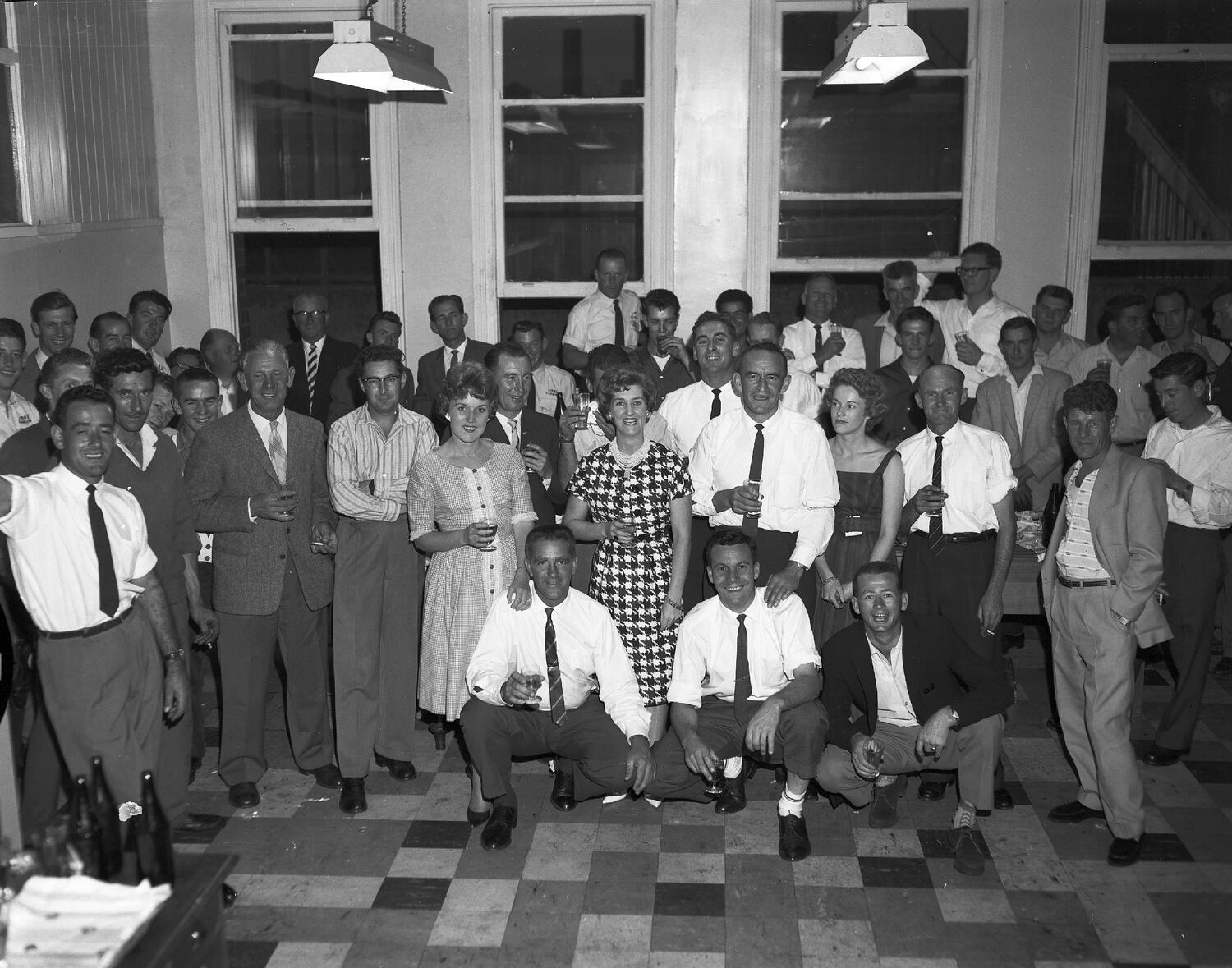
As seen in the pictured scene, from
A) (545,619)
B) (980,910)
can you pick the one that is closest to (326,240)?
(545,619)

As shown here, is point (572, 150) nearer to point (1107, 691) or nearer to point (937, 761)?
point (937, 761)

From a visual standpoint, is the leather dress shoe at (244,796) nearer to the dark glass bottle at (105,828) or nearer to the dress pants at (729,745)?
the dress pants at (729,745)

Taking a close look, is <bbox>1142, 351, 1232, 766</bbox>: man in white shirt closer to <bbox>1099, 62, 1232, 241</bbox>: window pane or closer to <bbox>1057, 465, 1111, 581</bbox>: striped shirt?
<bbox>1057, 465, 1111, 581</bbox>: striped shirt

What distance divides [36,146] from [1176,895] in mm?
6600

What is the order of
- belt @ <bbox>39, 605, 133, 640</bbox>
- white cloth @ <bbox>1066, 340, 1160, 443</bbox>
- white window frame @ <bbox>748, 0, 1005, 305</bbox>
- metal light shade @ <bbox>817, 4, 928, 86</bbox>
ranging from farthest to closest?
white window frame @ <bbox>748, 0, 1005, 305</bbox>, white cloth @ <bbox>1066, 340, 1160, 443</bbox>, metal light shade @ <bbox>817, 4, 928, 86</bbox>, belt @ <bbox>39, 605, 133, 640</bbox>

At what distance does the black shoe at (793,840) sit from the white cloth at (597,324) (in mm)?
3478

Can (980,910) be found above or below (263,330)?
below

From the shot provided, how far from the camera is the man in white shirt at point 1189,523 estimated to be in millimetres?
4926

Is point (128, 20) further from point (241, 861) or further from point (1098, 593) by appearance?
point (1098, 593)

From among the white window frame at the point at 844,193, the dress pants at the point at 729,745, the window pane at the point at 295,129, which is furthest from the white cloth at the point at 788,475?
the window pane at the point at 295,129

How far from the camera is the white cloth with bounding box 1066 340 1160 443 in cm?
644

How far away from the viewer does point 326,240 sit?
867 cm

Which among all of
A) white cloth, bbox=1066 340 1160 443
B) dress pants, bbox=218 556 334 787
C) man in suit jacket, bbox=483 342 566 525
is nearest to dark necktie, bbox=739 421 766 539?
man in suit jacket, bbox=483 342 566 525

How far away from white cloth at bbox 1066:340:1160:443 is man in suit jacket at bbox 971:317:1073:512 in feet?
2.11
